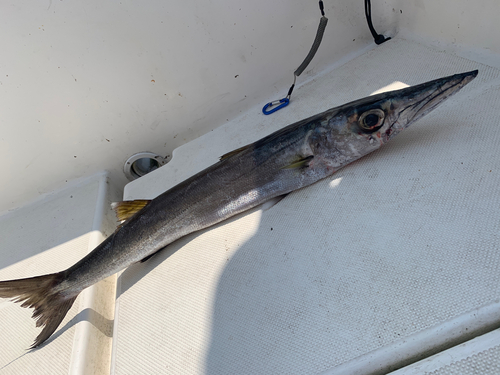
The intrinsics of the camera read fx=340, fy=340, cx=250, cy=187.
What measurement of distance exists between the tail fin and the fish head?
6.45 ft

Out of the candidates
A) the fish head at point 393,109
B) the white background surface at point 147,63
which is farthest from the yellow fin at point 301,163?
the white background surface at point 147,63

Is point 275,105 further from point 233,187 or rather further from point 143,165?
point 143,165

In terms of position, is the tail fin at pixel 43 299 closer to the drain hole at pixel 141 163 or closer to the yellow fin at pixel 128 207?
the yellow fin at pixel 128 207

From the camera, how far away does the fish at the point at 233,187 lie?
75.9 inches

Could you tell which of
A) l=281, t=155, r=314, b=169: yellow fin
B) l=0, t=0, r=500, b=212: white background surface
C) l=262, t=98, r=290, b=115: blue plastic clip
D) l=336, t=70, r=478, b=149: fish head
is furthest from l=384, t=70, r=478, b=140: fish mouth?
l=262, t=98, r=290, b=115: blue plastic clip

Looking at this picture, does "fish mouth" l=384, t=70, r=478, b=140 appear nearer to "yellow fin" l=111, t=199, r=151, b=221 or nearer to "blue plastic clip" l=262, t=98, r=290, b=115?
"blue plastic clip" l=262, t=98, r=290, b=115

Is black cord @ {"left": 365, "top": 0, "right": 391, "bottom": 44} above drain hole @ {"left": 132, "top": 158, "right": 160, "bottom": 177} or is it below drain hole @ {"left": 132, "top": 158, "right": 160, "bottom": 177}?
above

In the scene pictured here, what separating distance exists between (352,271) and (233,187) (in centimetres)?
88

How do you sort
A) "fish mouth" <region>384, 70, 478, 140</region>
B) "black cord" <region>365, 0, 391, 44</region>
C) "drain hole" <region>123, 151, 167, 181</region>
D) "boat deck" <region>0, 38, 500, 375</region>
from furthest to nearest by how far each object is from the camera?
"drain hole" <region>123, 151, 167, 181</region>, "black cord" <region>365, 0, 391, 44</region>, "fish mouth" <region>384, 70, 478, 140</region>, "boat deck" <region>0, 38, 500, 375</region>

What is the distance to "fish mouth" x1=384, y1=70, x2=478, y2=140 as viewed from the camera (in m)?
1.71

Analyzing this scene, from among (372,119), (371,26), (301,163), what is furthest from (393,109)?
(371,26)

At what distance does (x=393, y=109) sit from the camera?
185 cm

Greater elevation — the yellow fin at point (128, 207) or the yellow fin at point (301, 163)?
the yellow fin at point (128, 207)

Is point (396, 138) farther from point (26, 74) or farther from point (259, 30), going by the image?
point (26, 74)
